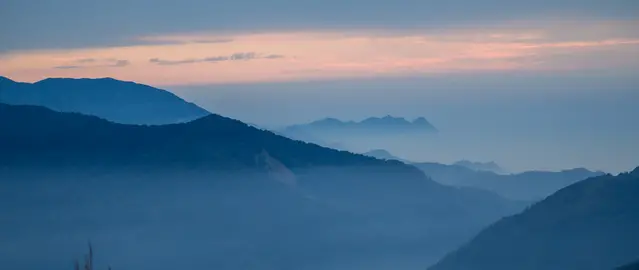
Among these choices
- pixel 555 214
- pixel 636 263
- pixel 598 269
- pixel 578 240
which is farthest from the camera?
pixel 555 214

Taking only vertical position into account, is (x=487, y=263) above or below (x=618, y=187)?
below

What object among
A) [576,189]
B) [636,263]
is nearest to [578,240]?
[576,189]

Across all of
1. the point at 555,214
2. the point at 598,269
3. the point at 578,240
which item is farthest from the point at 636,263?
the point at 555,214

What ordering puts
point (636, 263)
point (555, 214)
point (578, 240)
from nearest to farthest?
point (636, 263) < point (578, 240) < point (555, 214)

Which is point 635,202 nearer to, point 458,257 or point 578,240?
point 578,240

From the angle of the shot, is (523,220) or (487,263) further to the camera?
(523,220)

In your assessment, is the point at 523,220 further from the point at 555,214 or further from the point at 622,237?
the point at 622,237
